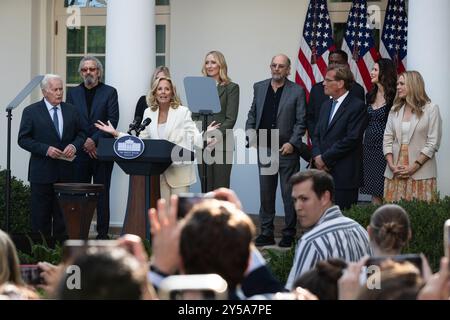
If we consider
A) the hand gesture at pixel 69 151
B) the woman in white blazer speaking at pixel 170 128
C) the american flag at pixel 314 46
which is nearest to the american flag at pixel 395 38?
the american flag at pixel 314 46

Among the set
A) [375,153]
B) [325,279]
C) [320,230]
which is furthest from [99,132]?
[325,279]

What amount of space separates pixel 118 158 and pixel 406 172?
2.92 meters

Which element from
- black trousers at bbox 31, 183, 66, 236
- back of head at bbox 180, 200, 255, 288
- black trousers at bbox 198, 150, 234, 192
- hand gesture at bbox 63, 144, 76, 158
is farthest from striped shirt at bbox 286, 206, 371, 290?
black trousers at bbox 31, 183, 66, 236

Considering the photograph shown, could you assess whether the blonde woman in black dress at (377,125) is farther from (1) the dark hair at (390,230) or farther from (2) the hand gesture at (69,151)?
(1) the dark hair at (390,230)

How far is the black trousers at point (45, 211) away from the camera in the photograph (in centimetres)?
1186

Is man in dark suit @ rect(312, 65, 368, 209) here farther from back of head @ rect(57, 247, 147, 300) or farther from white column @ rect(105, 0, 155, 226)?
back of head @ rect(57, 247, 147, 300)

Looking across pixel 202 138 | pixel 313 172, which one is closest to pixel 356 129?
pixel 202 138

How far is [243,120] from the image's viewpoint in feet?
46.1

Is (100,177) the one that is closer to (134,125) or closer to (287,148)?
(134,125)

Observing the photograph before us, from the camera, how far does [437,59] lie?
1146 centimetres

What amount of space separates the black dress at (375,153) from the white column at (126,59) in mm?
2633

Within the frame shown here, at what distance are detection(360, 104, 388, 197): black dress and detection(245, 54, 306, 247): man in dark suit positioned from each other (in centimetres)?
74

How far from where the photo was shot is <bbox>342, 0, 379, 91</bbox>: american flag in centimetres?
1346

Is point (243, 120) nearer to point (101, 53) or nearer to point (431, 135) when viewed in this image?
point (101, 53)
